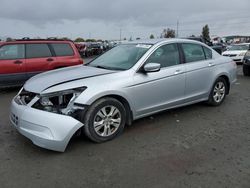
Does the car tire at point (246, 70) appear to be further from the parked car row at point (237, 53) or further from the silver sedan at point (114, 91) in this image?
the silver sedan at point (114, 91)

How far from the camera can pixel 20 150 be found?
3.80 meters

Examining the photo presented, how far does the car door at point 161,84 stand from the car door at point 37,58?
4.57 m

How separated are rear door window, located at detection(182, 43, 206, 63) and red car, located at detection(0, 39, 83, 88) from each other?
4.41 meters

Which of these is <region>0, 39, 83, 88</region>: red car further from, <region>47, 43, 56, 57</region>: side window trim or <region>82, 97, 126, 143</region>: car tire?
<region>82, 97, 126, 143</region>: car tire

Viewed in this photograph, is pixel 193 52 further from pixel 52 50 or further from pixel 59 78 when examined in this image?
pixel 52 50

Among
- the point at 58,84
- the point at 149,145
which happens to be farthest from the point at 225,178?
the point at 58,84

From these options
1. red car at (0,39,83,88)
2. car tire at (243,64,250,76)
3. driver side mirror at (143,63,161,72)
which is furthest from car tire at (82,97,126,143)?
car tire at (243,64,250,76)

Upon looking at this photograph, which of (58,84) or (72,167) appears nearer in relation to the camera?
(72,167)

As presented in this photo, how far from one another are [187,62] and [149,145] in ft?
6.78

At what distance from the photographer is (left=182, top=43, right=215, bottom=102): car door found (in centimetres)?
519

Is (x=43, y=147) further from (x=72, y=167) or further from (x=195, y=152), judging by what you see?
(x=195, y=152)

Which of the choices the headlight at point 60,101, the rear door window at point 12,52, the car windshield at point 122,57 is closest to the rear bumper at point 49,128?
the headlight at point 60,101

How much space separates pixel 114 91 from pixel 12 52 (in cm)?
518

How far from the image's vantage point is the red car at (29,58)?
25.4 ft
